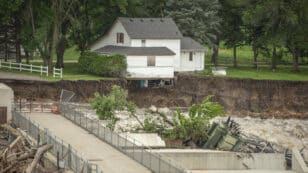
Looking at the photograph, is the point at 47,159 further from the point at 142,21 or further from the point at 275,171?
the point at 142,21

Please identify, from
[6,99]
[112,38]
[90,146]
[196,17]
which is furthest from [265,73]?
[90,146]

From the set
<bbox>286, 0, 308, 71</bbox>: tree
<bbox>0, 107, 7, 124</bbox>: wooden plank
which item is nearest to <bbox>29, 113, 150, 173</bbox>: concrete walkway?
<bbox>0, 107, 7, 124</bbox>: wooden plank

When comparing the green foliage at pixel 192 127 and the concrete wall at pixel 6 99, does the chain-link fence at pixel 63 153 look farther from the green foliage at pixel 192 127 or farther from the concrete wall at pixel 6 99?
the green foliage at pixel 192 127

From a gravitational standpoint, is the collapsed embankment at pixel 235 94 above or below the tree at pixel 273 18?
below

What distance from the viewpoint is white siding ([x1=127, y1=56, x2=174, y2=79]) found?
84875mm

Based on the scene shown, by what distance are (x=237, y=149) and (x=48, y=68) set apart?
1299 inches

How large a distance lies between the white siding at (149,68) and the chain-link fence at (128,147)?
24201mm

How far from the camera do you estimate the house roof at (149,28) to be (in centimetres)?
8769

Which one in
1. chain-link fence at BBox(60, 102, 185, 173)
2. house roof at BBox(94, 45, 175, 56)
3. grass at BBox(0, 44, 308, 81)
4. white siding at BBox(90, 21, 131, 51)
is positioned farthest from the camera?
white siding at BBox(90, 21, 131, 51)

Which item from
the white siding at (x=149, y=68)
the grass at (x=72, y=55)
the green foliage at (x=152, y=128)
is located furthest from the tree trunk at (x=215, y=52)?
the green foliage at (x=152, y=128)

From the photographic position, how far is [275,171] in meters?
52.9

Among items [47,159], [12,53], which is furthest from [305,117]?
[47,159]

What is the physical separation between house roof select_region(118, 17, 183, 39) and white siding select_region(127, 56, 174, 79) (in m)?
3.03

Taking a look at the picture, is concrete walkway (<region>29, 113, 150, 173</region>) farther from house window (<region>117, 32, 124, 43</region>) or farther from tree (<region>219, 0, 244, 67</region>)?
tree (<region>219, 0, 244, 67</region>)
